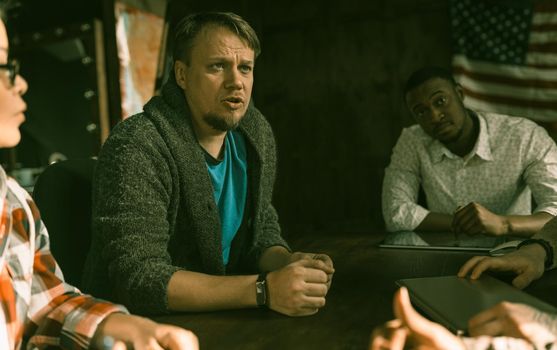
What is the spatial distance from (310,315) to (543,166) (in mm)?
1678

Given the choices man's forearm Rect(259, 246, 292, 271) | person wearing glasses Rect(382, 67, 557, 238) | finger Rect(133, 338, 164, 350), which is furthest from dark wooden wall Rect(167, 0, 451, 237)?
finger Rect(133, 338, 164, 350)

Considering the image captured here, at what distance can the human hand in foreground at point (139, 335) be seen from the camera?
24.0 inches

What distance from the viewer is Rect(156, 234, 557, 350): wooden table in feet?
2.42

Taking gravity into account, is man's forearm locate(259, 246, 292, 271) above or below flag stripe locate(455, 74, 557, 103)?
below

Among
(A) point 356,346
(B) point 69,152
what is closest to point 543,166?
(A) point 356,346

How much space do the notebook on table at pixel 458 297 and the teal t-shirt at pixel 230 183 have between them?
23.6 inches

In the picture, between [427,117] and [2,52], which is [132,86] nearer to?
[427,117]

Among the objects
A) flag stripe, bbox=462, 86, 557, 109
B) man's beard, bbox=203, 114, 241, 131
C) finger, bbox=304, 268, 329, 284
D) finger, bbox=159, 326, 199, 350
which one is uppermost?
man's beard, bbox=203, 114, 241, 131

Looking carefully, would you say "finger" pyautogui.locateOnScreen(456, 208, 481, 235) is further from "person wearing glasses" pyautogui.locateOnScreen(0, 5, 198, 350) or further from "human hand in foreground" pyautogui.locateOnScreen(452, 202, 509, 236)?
"person wearing glasses" pyautogui.locateOnScreen(0, 5, 198, 350)

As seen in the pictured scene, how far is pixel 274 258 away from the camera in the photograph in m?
1.32

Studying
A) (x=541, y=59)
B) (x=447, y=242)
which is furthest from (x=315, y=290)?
(x=541, y=59)

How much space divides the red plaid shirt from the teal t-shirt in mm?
656

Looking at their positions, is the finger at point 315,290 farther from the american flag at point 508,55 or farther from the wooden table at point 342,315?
the american flag at point 508,55

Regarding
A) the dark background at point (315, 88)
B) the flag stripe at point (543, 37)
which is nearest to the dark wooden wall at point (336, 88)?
the dark background at point (315, 88)
